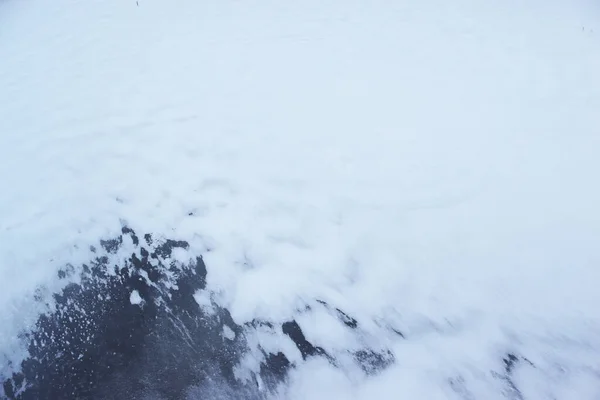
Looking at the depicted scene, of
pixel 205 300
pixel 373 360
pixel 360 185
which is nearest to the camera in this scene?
pixel 373 360

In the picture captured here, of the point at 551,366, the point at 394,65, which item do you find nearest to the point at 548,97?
the point at 394,65

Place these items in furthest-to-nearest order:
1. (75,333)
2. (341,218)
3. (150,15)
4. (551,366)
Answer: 1. (150,15)
2. (341,218)
3. (75,333)
4. (551,366)

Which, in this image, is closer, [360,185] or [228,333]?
[228,333]

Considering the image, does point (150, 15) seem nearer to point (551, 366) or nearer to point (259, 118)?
point (259, 118)

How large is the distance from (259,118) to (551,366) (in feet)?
8.70

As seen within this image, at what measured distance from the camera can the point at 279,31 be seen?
4.32 metres

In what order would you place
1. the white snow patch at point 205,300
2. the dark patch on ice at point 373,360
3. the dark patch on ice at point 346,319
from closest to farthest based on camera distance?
1. the dark patch on ice at point 373,360
2. the dark patch on ice at point 346,319
3. the white snow patch at point 205,300

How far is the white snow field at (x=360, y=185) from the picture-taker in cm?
169

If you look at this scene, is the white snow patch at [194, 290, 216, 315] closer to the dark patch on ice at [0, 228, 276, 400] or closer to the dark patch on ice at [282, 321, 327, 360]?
the dark patch on ice at [0, 228, 276, 400]

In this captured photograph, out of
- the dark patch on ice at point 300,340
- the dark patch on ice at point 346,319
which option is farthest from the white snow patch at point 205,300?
the dark patch on ice at point 346,319

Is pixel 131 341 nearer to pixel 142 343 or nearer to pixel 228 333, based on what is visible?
pixel 142 343

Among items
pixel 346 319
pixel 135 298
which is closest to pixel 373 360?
pixel 346 319

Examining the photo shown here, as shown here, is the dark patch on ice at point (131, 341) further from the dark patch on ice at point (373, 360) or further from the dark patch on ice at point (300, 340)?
the dark patch on ice at point (373, 360)

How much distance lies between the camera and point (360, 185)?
2.33 meters
